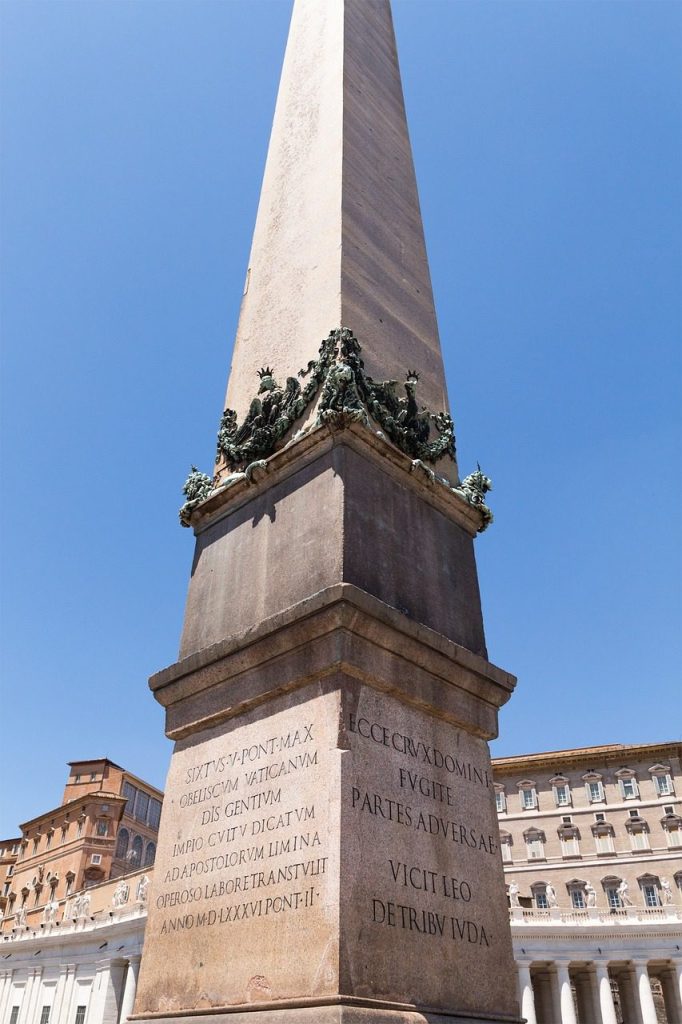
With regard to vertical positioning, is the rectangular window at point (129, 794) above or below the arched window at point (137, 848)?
above

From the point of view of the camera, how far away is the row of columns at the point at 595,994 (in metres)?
47.5

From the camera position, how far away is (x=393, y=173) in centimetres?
940

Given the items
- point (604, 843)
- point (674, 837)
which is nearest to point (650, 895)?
point (674, 837)

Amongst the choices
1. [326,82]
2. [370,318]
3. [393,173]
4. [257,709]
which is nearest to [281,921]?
[257,709]

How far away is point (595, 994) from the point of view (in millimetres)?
49625

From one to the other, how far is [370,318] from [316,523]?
8.32ft

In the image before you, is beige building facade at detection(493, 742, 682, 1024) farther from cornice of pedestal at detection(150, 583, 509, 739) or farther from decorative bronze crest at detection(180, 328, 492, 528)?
cornice of pedestal at detection(150, 583, 509, 739)

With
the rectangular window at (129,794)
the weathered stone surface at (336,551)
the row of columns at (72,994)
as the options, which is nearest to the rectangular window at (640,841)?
the row of columns at (72,994)

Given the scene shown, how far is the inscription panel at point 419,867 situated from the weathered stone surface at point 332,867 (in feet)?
0.03

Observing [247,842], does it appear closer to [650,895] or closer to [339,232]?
[339,232]

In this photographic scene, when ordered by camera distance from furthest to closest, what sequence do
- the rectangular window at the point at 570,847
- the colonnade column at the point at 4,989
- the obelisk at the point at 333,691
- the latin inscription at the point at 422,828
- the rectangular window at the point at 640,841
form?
the rectangular window at the point at 570,847 → the rectangular window at the point at 640,841 → the colonnade column at the point at 4,989 → the latin inscription at the point at 422,828 → the obelisk at the point at 333,691

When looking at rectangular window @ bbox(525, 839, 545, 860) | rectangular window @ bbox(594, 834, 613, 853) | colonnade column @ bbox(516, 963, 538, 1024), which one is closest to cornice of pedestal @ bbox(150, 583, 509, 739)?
colonnade column @ bbox(516, 963, 538, 1024)

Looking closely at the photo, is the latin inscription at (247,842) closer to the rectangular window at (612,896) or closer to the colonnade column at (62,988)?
the colonnade column at (62,988)

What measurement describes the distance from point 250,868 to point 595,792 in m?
67.7
